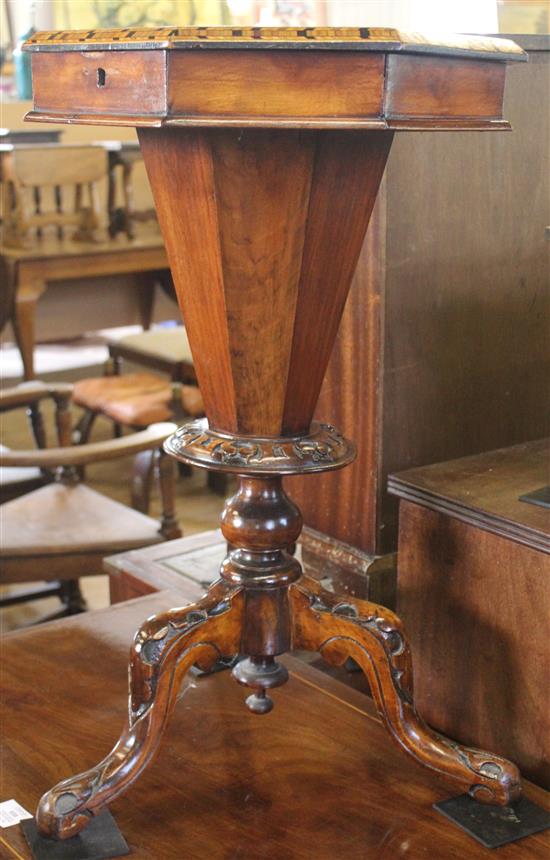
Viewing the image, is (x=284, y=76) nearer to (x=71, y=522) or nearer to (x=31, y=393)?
(x=71, y=522)

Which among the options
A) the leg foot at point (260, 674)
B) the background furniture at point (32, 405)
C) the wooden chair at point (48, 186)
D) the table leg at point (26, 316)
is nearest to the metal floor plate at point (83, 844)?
the leg foot at point (260, 674)

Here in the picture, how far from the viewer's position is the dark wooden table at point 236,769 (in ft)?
4.26

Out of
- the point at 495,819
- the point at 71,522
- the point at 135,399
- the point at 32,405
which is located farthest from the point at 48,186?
the point at 495,819

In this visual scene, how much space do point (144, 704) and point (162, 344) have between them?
3.49 metres

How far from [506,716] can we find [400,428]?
0.44 metres

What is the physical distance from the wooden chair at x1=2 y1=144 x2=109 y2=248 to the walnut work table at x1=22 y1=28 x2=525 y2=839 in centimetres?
415

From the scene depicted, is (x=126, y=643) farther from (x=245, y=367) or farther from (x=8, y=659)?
(x=245, y=367)

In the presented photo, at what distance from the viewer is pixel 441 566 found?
1509mm

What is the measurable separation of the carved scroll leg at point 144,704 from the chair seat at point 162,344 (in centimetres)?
322

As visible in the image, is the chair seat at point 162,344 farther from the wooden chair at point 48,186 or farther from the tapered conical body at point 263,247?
the tapered conical body at point 263,247

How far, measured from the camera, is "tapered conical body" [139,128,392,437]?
116 cm

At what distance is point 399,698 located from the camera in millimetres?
1348

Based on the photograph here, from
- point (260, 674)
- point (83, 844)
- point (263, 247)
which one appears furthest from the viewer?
point (260, 674)

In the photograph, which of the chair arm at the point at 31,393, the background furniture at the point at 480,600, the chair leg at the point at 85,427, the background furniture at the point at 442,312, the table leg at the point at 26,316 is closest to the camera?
the background furniture at the point at 480,600
